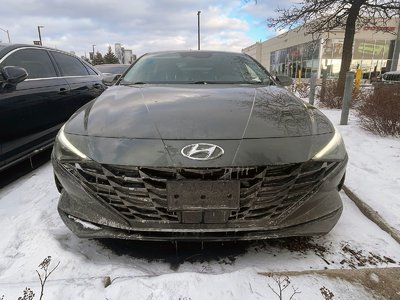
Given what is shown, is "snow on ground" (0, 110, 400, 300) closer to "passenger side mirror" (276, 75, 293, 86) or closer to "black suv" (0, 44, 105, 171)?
"black suv" (0, 44, 105, 171)

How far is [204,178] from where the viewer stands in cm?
185

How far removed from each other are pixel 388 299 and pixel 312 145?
88 centimetres

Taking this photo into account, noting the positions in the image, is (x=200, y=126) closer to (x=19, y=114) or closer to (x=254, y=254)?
(x=254, y=254)

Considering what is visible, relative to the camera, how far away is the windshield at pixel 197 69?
3.30m

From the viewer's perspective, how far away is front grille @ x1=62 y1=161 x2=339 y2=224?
1851 mm

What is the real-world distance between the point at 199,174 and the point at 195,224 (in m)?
0.29

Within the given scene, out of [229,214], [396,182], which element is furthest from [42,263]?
[396,182]

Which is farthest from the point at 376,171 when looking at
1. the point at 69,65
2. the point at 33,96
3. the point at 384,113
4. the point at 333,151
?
the point at 69,65

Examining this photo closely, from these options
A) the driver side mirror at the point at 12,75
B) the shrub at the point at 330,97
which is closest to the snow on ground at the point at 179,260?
the driver side mirror at the point at 12,75

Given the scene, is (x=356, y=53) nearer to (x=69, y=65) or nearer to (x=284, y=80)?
(x=284, y=80)

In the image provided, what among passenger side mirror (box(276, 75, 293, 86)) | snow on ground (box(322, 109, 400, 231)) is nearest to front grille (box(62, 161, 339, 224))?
snow on ground (box(322, 109, 400, 231))

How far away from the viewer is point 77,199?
205cm

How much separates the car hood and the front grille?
226mm

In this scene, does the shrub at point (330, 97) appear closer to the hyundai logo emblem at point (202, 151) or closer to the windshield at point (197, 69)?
the windshield at point (197, 69)
